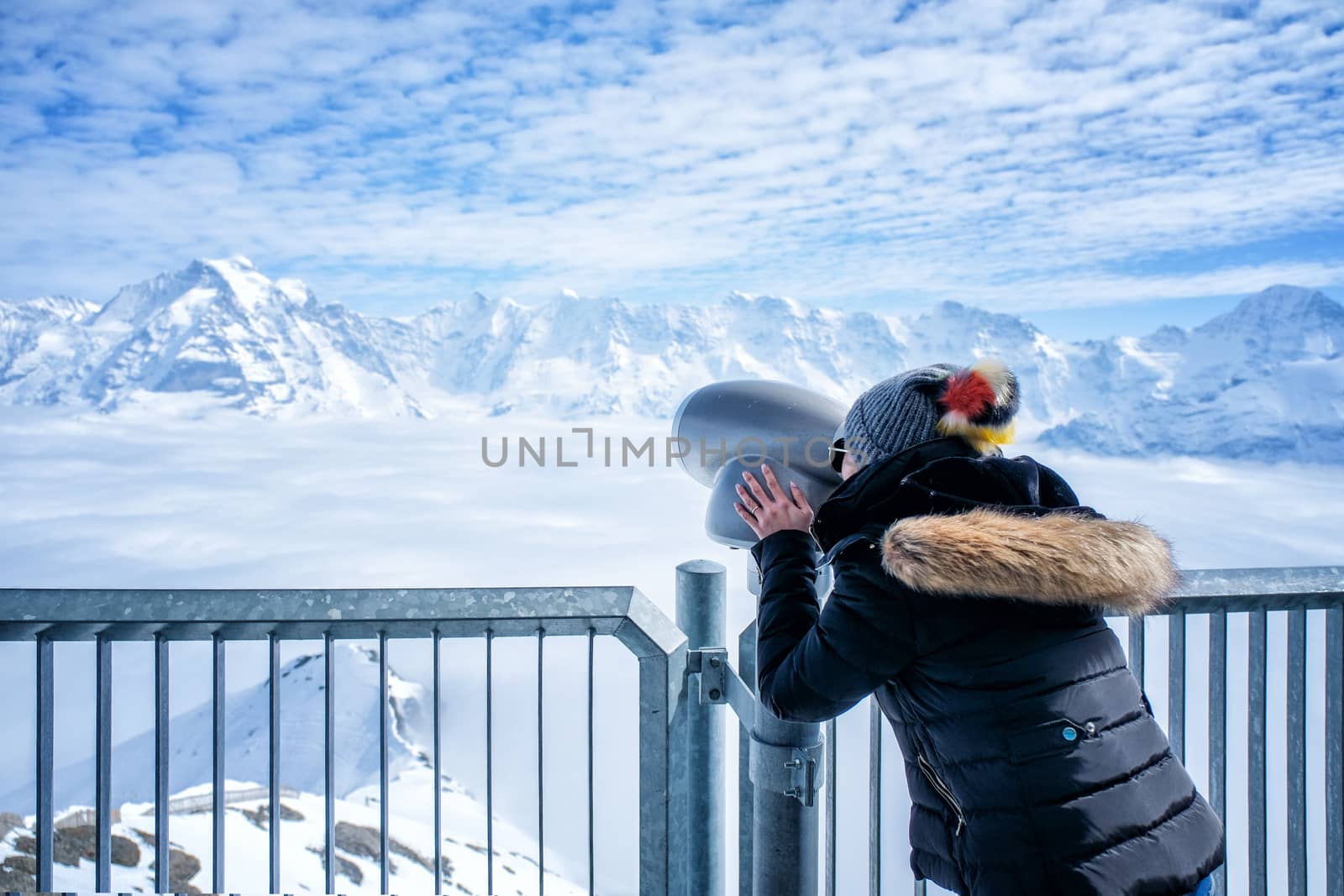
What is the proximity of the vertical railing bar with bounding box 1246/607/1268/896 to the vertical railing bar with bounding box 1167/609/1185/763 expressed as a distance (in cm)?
27

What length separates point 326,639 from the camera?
7.12 ft

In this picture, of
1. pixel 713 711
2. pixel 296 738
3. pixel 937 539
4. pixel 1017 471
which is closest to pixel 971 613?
pixel 937 539

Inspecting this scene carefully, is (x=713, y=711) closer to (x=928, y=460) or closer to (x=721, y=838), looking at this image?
(x=721, y=838)

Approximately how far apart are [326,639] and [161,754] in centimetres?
56

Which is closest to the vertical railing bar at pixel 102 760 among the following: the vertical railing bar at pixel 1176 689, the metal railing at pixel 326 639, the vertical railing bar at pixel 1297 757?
the metal railing at pixel 326 639

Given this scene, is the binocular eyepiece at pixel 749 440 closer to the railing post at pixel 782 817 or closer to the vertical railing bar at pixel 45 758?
the railing post at pixel 782 817

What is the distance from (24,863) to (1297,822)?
413cm

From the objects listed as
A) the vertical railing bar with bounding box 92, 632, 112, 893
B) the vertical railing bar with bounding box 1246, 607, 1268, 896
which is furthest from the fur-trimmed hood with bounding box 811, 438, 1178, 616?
the vertical railing bar with bounding box 92, 632, 112, 893

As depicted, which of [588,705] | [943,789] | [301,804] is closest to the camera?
[943,789]

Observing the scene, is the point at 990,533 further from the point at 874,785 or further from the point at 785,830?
the point at 874,785

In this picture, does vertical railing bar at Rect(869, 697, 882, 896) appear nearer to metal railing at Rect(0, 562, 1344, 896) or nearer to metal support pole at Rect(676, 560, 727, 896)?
metal railing at Rect(0, 562, 1344, 896)

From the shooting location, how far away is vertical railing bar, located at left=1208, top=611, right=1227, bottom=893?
278 centimetres

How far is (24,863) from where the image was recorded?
260 centimetres

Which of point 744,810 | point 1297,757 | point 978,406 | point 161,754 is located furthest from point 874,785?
point 161,754
